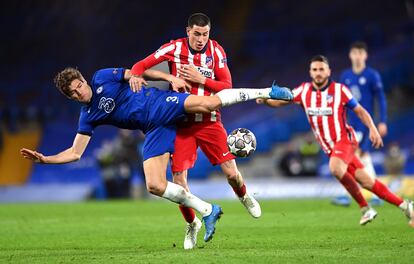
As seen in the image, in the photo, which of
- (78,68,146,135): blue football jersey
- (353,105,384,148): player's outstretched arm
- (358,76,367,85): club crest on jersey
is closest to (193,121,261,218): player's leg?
(78,68,146,135): blue football jersey

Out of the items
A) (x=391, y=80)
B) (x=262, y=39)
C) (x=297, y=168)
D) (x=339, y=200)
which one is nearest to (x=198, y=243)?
(x=339, y=200)

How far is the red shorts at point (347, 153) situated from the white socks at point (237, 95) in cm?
261

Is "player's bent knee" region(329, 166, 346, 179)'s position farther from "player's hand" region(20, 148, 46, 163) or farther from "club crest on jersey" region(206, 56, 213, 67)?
"player's hand" region(20, 148, 46, 163)

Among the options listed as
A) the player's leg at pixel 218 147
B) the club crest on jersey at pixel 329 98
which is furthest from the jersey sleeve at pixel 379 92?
the player's leg at pixel 218 147

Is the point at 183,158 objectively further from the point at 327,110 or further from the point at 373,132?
the point at 327,110

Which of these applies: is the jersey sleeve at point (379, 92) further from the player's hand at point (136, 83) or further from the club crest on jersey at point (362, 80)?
the player's hand at point (136, 83)

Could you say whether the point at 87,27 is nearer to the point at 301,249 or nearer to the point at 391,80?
the point at 391,80

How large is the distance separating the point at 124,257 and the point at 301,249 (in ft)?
5.19

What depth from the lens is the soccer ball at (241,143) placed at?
864 centimetres

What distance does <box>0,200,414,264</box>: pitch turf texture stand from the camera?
752 cm

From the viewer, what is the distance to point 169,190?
8164 millimetres

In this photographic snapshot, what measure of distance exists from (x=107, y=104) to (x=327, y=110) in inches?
139

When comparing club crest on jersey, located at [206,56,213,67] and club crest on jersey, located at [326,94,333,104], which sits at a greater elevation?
club crest on jersey, located at [206,56,213,67]

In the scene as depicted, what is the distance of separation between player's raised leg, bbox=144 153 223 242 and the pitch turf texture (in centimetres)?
29
